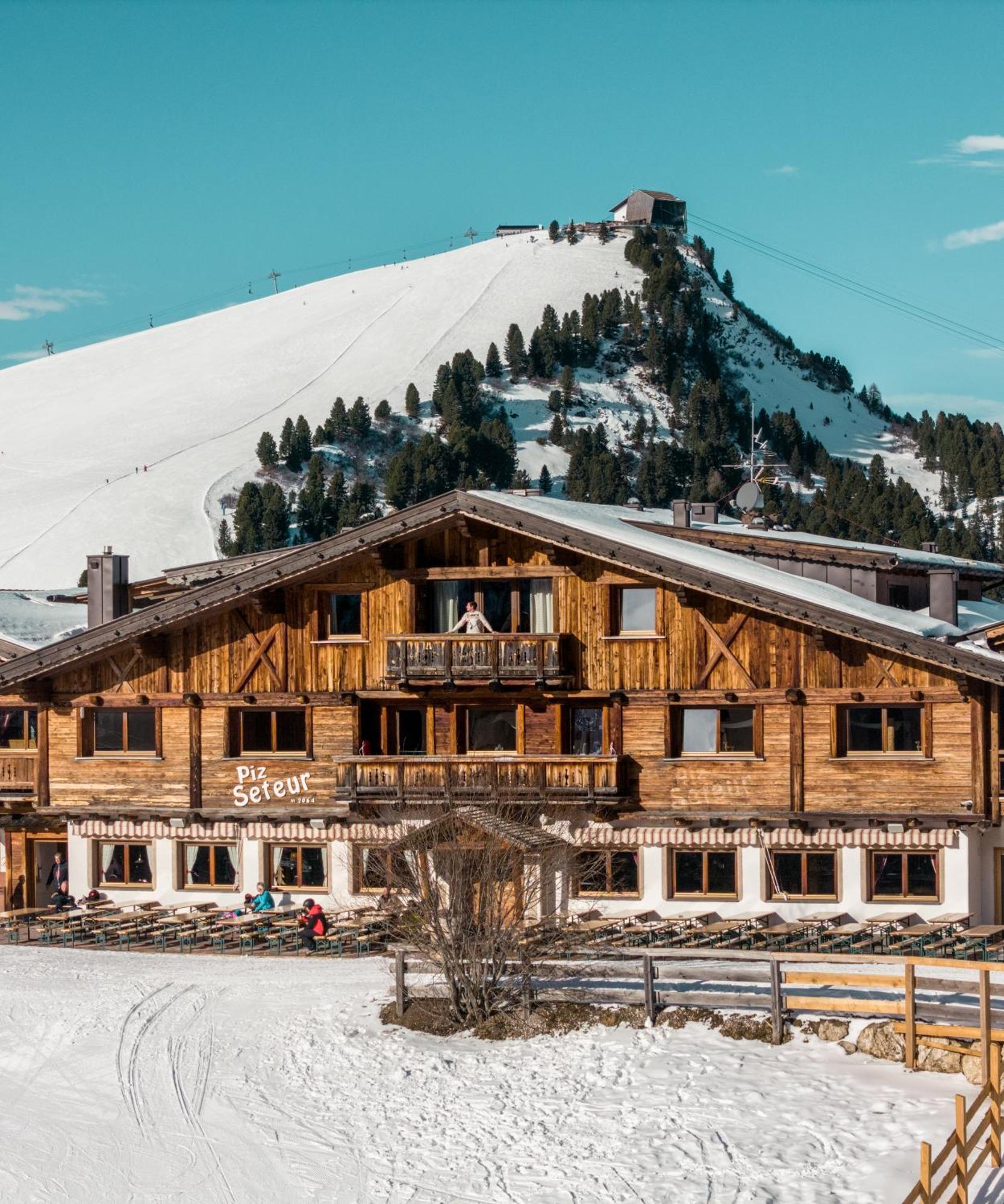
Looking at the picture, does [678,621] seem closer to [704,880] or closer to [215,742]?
[704,880]

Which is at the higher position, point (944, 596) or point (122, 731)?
point (944, 596)

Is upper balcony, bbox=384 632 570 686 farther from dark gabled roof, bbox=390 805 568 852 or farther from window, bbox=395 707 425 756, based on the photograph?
dark gabled roof, bbox=390 805 568 852

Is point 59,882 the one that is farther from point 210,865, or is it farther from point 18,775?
point 210,865

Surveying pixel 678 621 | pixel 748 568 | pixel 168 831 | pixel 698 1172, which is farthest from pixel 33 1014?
pixel 748 568

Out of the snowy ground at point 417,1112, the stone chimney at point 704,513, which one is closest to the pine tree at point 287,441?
the stone chimney at point 704,513

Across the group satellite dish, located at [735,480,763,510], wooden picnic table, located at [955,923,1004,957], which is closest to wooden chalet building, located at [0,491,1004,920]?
wooden picnic table, located at [955,923,1004,957]

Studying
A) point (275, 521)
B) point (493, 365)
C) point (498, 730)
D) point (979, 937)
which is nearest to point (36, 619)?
point (498, 730)

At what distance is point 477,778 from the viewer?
33.8 m

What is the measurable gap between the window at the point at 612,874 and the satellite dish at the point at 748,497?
16676 mm

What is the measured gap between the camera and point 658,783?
1319 inches

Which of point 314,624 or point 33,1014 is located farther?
point 314,624

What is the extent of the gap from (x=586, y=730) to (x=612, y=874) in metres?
2.92

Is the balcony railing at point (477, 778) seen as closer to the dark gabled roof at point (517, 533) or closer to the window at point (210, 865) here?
the window at point (210, 865)

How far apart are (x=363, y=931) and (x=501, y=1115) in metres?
10.1
